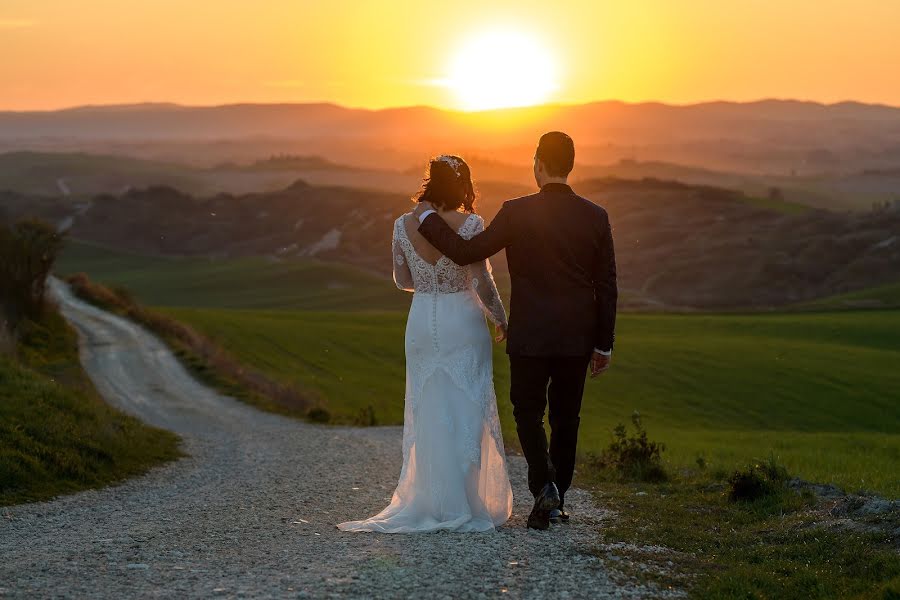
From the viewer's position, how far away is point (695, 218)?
387ft

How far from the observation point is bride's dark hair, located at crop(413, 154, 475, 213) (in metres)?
9.00

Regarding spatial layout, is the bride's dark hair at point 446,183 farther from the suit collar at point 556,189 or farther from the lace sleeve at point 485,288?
the suit collar at point 556,189

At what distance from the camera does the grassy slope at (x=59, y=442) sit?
42.2ft

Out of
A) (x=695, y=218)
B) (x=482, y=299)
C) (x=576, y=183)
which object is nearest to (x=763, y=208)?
(x=695, y=218)

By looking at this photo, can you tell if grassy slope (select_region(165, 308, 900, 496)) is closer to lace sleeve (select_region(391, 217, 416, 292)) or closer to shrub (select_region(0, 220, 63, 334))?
shrub (select_region(0, 220, 63, 334))

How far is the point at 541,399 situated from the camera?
880 centimetres

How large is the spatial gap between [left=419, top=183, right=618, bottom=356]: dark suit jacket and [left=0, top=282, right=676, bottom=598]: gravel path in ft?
4.82

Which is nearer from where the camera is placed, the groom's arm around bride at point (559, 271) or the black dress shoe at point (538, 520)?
the groom's arm around bride at point (559, 271)

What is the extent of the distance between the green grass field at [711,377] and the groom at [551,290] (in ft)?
18.2

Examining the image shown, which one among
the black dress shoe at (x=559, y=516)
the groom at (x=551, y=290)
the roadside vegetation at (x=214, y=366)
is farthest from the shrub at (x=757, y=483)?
the roadside vegetation at (x=214, y=366)

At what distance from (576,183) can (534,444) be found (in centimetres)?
14069

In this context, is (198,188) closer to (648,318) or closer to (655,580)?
(648,318)

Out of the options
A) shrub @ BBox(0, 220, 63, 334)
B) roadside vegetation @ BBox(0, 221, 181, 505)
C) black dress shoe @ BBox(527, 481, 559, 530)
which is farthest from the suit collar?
shrub @ BBox(0, 220, 63, 334)

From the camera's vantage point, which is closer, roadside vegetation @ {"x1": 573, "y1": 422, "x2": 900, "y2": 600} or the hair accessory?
roadside vegetation @ {"x1": 573, "y1": 422, "x2": 900, "y2": 600}
